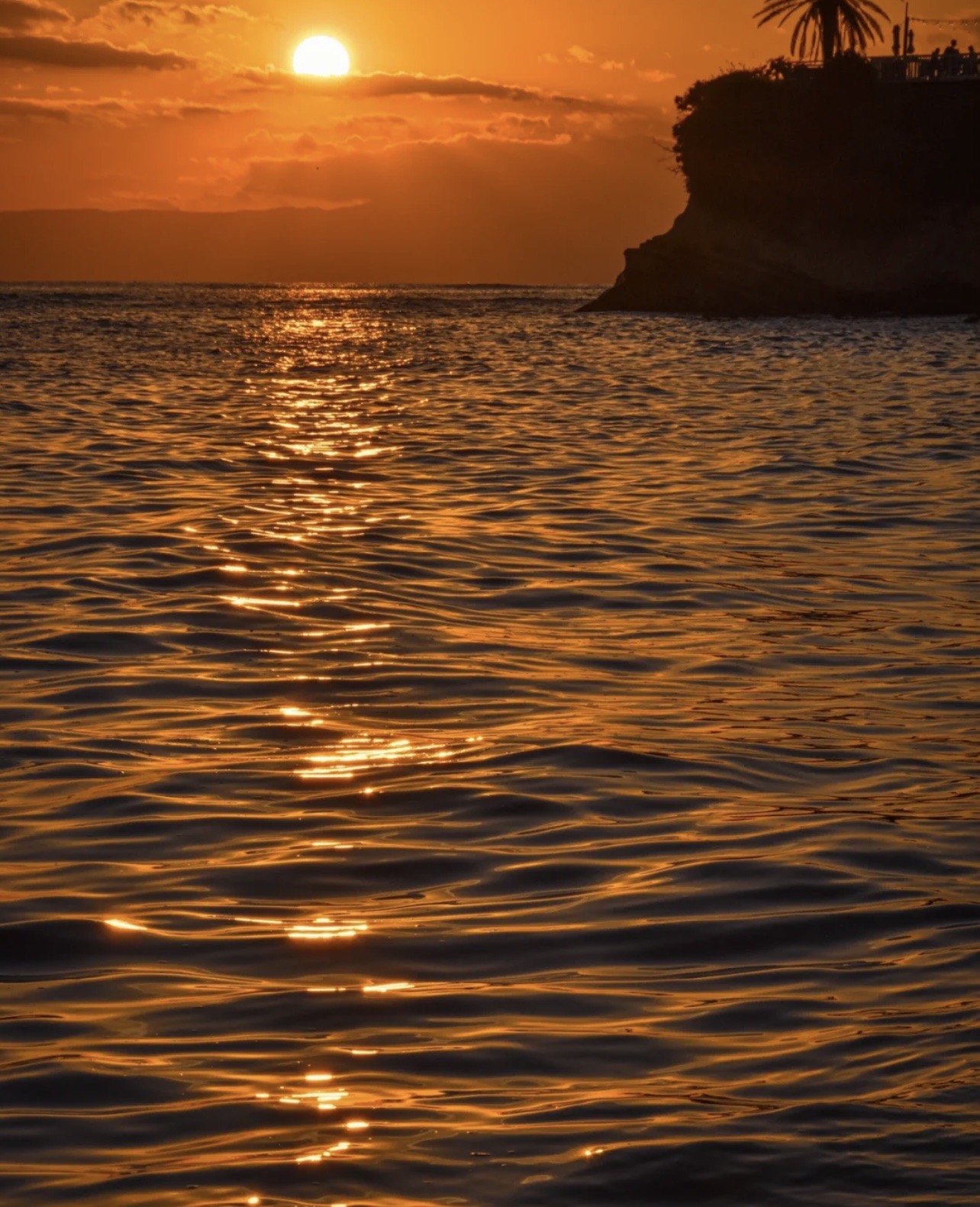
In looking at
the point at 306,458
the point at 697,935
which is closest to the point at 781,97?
the point at 306,458

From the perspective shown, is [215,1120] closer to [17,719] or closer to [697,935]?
[697,935]

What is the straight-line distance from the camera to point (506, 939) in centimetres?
Result: 458

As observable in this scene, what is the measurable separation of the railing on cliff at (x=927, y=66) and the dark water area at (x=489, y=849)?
5575cm

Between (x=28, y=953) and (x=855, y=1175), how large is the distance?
7.50 feet

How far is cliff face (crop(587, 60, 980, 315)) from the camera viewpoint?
62438 mm

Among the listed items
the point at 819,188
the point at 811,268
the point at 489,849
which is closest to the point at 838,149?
the point at 819,188

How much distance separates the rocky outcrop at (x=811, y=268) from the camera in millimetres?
60594

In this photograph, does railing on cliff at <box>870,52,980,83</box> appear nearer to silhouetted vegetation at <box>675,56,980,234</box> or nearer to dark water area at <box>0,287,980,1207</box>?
silhouetted vegetation at <box>675,56,980,234</box>

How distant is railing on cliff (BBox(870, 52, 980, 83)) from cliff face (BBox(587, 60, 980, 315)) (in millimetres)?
768

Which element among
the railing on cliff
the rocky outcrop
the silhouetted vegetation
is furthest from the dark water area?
the railing on cliff

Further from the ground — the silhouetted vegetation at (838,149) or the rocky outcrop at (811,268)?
the silhouetted vegetation at (838,149)

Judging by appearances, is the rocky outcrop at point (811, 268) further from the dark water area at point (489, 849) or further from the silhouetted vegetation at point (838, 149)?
the dark water area at point (489, 849)

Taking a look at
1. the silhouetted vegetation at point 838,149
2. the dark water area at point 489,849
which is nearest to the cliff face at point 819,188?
the silhouetted vegetation at point 838,149

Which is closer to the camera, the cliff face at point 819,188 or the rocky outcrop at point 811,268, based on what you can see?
the rocky outcrop at point 811,268
